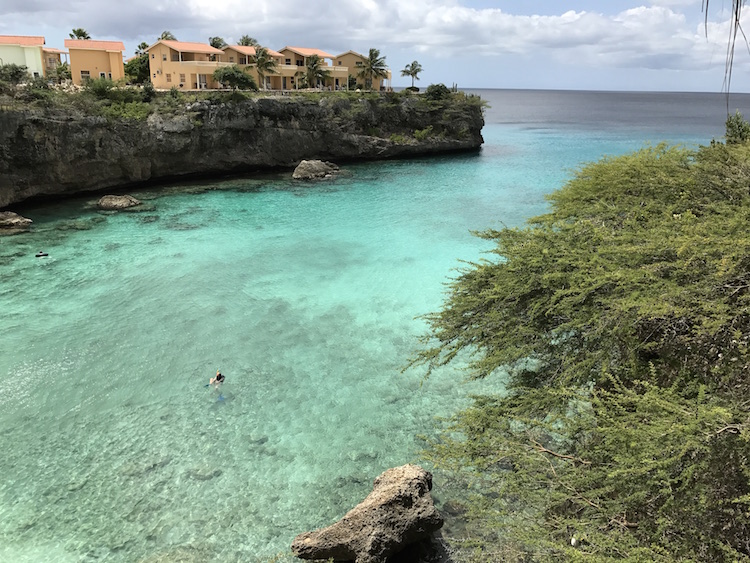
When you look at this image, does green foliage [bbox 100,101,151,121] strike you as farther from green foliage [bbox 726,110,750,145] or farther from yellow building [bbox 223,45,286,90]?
green foliage [bbox 726,110,750,145]

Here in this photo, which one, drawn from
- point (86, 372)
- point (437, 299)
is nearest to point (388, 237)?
point (437, 299)

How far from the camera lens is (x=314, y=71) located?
5441 cm

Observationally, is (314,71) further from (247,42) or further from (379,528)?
(379,528)

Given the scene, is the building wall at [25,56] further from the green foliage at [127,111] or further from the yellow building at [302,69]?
the yellow building at [302,69]

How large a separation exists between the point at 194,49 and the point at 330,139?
14617 mm

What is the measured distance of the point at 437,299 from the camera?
19.5 meters

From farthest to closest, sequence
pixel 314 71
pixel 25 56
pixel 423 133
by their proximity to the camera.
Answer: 1. pixel 423 133
2. pixel 314 71
3. pixel 25 56

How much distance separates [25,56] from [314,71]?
85.4ft

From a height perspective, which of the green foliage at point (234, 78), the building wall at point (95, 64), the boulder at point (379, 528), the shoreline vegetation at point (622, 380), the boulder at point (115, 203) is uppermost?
the building wall at point (95, 64)

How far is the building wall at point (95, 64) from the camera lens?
135 feet

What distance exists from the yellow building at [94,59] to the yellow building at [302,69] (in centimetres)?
1683

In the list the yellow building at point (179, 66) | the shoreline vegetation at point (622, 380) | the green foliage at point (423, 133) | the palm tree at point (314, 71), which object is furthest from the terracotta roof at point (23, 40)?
the shoreline vegetation at point (622, 380)

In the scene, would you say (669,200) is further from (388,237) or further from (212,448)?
(388,237)

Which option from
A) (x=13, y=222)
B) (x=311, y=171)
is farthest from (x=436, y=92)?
(x=13, y=222)
